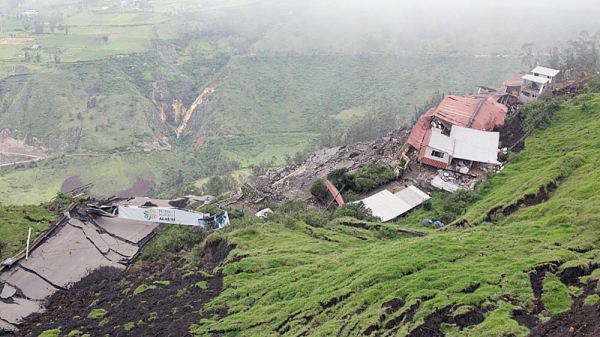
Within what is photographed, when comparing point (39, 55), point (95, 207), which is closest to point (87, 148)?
point (39, 55)

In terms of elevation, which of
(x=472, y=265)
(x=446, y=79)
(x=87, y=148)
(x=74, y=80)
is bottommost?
(x=87, y=148)

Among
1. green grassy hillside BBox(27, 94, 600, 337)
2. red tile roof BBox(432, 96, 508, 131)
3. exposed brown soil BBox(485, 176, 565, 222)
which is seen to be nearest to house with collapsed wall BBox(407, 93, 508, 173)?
red tile roof BBox(432, 96, 508, 131)

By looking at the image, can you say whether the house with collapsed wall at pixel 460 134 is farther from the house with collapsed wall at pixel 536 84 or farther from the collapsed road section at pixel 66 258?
the collapsed road section at pixel 66 258

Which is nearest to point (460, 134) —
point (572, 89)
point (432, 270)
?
point (572, 89)

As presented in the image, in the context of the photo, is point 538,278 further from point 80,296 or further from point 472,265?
point 80,296

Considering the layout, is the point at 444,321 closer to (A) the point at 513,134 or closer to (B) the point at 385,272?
(B) the point at 385,272
